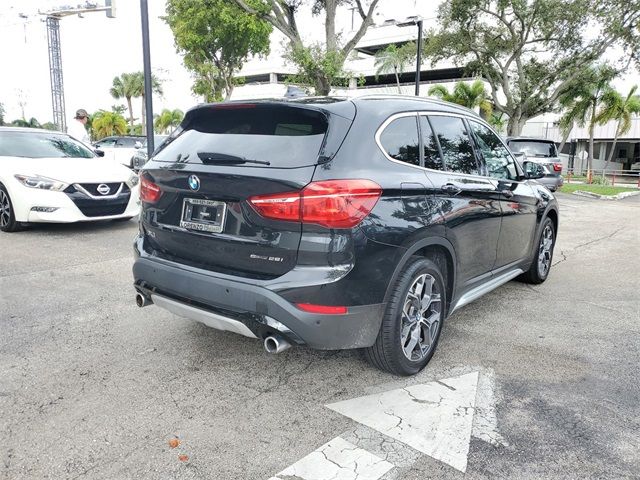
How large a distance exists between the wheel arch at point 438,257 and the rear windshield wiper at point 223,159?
0.95 m

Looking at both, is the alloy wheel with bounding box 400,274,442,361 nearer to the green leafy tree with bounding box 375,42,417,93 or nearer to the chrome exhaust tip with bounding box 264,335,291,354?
the chrome exhaust tip with bounding box 264,335,291,354

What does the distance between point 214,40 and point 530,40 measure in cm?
1395

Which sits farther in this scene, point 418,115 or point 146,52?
point 146,52

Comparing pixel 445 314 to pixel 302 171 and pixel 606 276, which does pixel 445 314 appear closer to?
pixel 302 171

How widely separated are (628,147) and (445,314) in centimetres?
4431

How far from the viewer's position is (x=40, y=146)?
8.38 m

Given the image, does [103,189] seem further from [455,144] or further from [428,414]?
[428,414]

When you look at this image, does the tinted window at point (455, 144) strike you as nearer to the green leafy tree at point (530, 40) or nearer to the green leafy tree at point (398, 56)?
the green leafy tree at point (530, 40)

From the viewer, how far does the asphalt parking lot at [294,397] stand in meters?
2.51

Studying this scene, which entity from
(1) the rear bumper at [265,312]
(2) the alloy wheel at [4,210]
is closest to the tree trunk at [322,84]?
(2) the alloy wheel at [4,210]

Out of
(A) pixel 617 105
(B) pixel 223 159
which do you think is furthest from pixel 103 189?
(A) pixel 617 105

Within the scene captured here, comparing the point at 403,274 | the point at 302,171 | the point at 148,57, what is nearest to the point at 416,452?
the point at 403,274

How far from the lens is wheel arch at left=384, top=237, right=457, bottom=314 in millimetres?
3043

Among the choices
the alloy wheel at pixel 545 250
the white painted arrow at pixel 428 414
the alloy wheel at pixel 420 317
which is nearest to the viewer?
the white painted arrow at pixel 428 414
